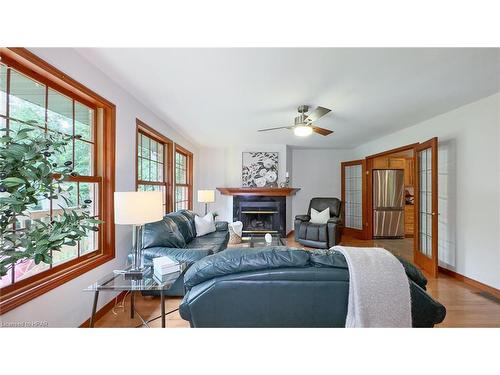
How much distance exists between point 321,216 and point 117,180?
4.03 metres

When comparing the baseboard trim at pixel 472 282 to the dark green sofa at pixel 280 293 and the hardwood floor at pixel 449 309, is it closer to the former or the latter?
the hardwood floor at pixel 449 309

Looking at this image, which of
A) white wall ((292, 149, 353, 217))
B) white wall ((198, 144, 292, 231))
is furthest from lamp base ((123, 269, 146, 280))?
white wall ((292, 149, 353, 217))

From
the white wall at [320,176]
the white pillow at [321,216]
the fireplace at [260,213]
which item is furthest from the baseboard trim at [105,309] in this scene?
the white wall at [320,176]

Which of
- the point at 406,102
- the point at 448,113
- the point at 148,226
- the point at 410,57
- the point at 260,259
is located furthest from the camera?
the point at 448,113

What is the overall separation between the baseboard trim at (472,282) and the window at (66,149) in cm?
420

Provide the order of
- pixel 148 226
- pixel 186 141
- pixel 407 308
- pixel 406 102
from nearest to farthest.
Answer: pixel 407 308
pixel 148 226
pixel 406 102
pixel 186 141

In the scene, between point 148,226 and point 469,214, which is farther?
point 469,214

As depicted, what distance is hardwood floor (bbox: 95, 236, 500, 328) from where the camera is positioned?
6.71 ft

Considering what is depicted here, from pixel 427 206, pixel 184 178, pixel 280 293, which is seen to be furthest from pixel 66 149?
pixel 427 206

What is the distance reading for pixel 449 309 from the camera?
2.30 metres
